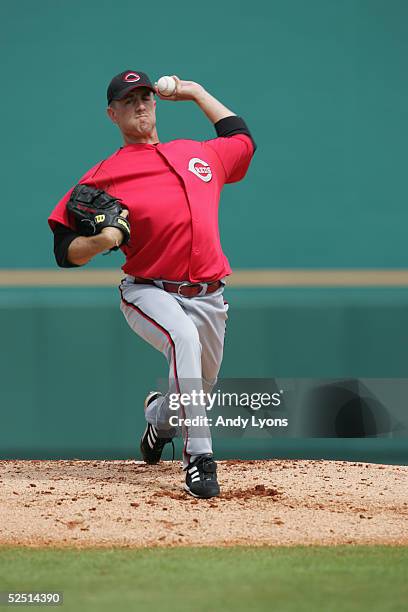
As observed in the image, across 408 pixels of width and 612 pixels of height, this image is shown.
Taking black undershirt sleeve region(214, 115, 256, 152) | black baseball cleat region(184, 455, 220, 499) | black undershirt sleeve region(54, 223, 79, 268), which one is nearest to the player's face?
black undershirt sleeve region(214, 115, 256, 152)

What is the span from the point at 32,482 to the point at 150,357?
3.59 feet

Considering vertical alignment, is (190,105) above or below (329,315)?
above

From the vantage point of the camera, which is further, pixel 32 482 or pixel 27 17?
pixel 27 17

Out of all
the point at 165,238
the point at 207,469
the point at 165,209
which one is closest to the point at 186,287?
the point at 165,238

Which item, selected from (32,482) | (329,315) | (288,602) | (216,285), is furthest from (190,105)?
(288,602)

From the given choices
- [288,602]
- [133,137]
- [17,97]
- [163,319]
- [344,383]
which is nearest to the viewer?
[288,602]

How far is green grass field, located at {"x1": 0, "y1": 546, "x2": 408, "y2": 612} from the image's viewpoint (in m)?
Answer: 2.54

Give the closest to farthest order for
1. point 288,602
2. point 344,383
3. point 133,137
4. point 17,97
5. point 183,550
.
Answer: point 288,602, point 183,550, point 133,137, point 344,383, point 17,97

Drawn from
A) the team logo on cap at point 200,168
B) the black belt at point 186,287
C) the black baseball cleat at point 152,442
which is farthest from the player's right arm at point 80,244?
the black baseball cleat at point 152,442

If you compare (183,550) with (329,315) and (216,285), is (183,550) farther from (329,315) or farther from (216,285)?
(329,315)

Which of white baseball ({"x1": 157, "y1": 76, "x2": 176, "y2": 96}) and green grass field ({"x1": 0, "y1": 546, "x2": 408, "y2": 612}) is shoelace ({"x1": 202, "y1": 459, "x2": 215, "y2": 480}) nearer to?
green grass field ({"x1": 0, "y1": 546, "x2": 408, "y2": 612})

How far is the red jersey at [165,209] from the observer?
405cm

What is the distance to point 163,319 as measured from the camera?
13.0 ft

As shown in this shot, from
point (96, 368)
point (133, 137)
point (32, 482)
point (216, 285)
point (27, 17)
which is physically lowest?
point (32, 482)
